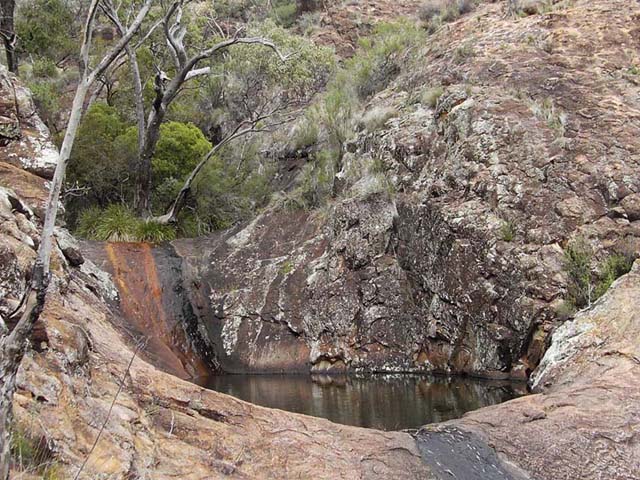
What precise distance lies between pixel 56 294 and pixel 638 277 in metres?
10.4

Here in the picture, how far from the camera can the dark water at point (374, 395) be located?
33.6 feet

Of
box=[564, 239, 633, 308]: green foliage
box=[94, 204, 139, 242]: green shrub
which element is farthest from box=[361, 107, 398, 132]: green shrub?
box=[564, 239, 633, 308]: green foliage

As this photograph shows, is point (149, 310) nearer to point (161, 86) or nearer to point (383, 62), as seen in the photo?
point (161, 86)

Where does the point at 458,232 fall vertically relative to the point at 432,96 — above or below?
below

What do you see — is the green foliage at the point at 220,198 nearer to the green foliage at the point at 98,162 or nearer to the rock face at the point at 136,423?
the green foliage at the point at 98,162

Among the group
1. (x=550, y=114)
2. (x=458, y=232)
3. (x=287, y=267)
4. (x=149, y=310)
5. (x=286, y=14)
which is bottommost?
(x=287, y=267)

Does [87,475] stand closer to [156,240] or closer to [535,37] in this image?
[156,240]

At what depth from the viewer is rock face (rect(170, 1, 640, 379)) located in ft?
46.1

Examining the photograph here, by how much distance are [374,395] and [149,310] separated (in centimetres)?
657

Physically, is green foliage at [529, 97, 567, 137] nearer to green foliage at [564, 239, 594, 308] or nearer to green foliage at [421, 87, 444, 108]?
green foliage at [421, 87, 444, 108]

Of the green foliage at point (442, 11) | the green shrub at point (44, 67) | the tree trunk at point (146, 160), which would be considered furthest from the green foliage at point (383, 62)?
the green shrub at point (44, 67)

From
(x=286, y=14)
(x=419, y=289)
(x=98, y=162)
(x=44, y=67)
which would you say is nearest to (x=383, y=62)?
(x=98, y=162)

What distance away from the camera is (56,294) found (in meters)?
8.28

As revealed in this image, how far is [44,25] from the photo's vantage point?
21125mm
